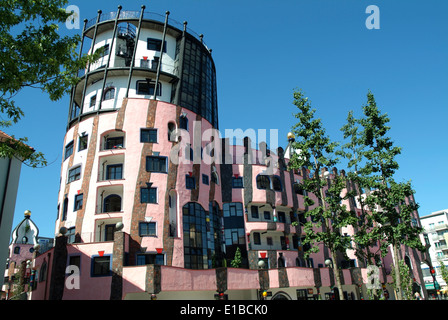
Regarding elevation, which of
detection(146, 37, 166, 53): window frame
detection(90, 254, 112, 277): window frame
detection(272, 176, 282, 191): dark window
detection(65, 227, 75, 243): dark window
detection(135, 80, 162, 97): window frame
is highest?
detection(146, 37, 166, 53): window frame

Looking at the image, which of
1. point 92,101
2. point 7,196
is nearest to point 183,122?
point 92,101

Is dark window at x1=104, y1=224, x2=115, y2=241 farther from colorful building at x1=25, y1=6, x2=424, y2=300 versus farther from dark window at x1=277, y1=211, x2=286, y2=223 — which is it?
dark window at x1=277, y1=211, x2=286, y2=223

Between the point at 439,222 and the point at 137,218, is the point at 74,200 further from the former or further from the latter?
the point at 439,222

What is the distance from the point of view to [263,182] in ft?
132

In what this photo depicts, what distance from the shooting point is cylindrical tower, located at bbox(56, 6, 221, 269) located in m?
29.5

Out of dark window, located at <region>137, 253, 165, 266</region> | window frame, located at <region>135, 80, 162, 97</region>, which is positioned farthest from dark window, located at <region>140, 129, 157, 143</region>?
dark window, located at <region>137, 253, 165, 266</region>

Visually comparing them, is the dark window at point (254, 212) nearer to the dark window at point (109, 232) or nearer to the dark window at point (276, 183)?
the dark window at point (276, 183)

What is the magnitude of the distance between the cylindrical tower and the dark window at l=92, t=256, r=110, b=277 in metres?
1.37

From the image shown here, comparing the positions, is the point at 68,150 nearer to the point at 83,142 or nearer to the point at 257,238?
the point at 83,142

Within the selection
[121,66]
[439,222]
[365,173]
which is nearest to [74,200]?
[121,66]

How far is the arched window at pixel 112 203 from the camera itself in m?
31.1

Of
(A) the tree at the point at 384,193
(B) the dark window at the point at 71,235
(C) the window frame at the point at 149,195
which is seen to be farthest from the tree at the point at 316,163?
(B) the dark window at the point at 71,235

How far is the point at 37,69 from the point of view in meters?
13.6
